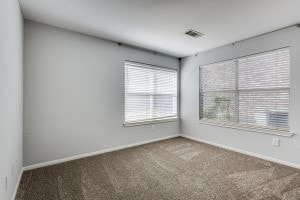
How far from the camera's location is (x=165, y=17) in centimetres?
253

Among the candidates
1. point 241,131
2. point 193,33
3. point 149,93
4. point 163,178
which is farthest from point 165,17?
point 241,131

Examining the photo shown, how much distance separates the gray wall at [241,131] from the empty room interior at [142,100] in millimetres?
21

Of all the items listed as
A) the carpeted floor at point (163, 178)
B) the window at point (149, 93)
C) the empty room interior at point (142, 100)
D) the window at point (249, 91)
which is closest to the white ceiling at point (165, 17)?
the empty room interior at point (142, 100)

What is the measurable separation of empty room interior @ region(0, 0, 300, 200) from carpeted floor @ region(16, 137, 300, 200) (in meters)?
0.02

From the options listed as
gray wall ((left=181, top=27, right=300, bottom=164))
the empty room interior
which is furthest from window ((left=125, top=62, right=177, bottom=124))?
gray wall ((left=181, top=27, right=300, bottom=164))

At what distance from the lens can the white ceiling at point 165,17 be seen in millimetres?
2184

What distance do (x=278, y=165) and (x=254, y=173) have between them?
2.20 ft

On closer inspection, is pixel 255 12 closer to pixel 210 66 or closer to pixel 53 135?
pixel 210 66

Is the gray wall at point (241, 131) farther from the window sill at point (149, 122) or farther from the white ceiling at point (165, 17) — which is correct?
the window sill at point (149, 122)

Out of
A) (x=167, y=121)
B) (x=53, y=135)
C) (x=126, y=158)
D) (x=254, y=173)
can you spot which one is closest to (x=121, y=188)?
(x=126, y=158)

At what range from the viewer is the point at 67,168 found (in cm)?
268

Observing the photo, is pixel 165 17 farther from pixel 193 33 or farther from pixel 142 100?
pixel 142 100

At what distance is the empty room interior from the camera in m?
2.11

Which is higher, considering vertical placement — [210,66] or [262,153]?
[210,66]
